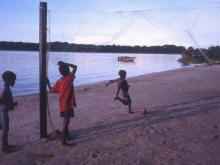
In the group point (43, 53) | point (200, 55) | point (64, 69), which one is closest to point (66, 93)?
point (64, 69)

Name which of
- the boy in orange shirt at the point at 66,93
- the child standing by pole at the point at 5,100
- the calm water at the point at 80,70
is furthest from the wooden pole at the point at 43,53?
the calm water at the point at 80,70

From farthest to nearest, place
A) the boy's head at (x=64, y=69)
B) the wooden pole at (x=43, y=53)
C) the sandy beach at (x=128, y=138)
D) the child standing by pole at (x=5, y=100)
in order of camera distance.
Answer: the wooden pole at (x=43, y=53) → the boy's head at (x=64, y=69) → the child standing by pole at (x=5, y=100) → the sandy beach at (x=128, y=138)

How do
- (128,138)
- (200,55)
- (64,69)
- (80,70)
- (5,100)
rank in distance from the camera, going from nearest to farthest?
1. (5,100)
2. (64,69)
3. (128,138)
4. (80,70)
5. (200,55)

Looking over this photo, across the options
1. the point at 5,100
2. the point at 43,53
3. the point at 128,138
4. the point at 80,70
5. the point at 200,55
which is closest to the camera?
the point at 5,100

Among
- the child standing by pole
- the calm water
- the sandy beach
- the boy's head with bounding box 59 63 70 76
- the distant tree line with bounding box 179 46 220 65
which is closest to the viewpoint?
the sandy beach

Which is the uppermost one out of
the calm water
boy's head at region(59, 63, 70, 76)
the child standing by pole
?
boy's head at region(59, 63, 70, 76)

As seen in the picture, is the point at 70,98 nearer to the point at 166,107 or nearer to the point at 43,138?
the point at 43,138

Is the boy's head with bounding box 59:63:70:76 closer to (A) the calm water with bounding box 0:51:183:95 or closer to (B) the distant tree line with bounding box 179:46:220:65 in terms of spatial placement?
(A) the calm water with bounding box 0:51:183:95

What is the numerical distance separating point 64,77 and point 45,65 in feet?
1.82

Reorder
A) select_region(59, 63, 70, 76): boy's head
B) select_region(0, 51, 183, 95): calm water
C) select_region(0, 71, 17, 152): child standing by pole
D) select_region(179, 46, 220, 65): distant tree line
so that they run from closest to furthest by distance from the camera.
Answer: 1. select_region(0, 71, 17, 152): child standing by pole
2. select_region(59, 63, 70, 76): boy's head
3. select_region(0, 51, 183, 95): calm water
4. select_region(179, 46, 220, 65): distant tree line

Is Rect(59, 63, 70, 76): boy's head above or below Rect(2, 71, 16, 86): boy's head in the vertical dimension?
above

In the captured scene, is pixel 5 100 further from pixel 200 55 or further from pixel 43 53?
pixel 200 55

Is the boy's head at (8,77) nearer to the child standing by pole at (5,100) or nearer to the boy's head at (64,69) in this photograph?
the child standing by pole at (5,100)

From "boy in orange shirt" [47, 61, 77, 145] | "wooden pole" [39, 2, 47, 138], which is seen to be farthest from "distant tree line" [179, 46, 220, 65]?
"boy in orange shirt" [47, 61, 77, 145]
